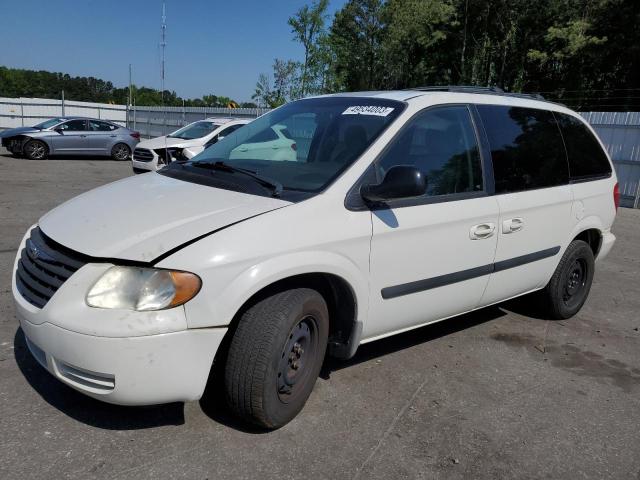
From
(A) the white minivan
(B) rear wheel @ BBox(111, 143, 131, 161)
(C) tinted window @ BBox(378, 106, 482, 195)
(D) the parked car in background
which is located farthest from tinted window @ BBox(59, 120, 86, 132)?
(C) tinted window @ BBox(378, 106, 482, 195)

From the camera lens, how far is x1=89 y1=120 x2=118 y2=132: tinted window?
18344 millimetres

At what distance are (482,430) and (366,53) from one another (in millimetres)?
41147

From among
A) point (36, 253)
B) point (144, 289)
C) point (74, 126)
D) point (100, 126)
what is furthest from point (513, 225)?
point (100, 126)

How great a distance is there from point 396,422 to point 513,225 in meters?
1.62

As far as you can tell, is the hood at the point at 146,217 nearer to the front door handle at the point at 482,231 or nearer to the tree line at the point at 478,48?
Answer: the front door handle at the point at 482,231

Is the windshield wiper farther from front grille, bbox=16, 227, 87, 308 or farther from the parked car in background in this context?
the parked car in background

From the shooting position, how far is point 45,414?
279 centimetres

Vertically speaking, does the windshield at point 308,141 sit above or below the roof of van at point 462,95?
below

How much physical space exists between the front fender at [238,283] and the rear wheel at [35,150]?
1700 centimetres

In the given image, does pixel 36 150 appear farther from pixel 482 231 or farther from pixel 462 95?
pixel 482 231

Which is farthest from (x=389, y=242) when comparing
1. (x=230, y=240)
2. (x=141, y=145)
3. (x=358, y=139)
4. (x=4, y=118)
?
(x=4, y=118)

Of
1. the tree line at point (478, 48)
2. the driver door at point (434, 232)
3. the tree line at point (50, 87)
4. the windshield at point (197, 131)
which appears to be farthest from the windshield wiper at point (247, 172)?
the tree line at point (50, 87)

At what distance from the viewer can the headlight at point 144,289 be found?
2.33 metres

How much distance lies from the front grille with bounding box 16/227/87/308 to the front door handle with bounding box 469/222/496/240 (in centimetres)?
228
